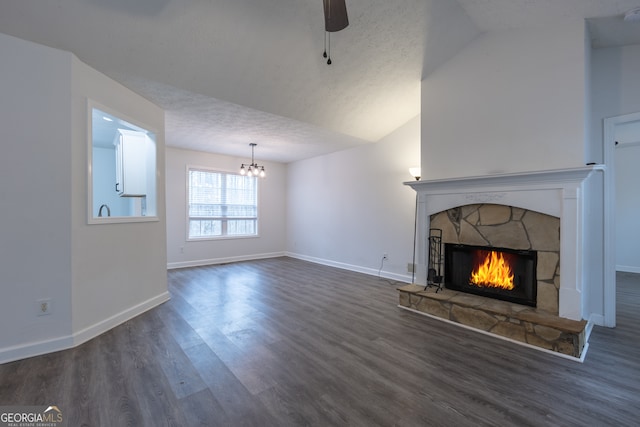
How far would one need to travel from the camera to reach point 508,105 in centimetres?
313

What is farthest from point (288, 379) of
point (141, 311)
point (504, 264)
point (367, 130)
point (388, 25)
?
point (367, 130)

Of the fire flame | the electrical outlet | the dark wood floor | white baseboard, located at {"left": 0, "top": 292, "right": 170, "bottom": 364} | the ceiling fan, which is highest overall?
the ceiling fan

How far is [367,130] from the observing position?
16.4ft

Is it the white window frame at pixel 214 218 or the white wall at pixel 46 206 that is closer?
the white wall at pixel 46 206

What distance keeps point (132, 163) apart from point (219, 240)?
10.1ft

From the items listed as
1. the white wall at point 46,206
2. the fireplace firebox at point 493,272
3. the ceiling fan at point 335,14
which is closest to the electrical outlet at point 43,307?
the white wall at point 46,206

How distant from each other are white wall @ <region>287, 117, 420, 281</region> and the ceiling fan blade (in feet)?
10.5

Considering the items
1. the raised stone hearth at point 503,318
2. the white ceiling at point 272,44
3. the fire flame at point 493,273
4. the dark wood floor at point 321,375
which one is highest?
the white ceiling at point 272,44

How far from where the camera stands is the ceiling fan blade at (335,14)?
1794mm

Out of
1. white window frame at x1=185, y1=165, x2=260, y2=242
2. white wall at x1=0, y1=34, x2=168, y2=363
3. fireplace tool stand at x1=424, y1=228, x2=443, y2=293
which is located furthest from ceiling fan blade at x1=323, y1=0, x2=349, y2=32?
white window frame at x1=185, y1=165, x2=260, y2=242

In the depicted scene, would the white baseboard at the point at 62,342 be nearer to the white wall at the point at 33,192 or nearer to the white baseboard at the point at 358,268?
the white wall at the point at 33,192

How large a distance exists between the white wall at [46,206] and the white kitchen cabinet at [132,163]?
1.01 m

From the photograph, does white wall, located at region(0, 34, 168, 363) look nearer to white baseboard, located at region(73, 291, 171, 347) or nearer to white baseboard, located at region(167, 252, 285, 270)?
white baseboard, located at region(73, 291, 171, 347)

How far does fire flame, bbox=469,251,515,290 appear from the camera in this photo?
10.3 ft
